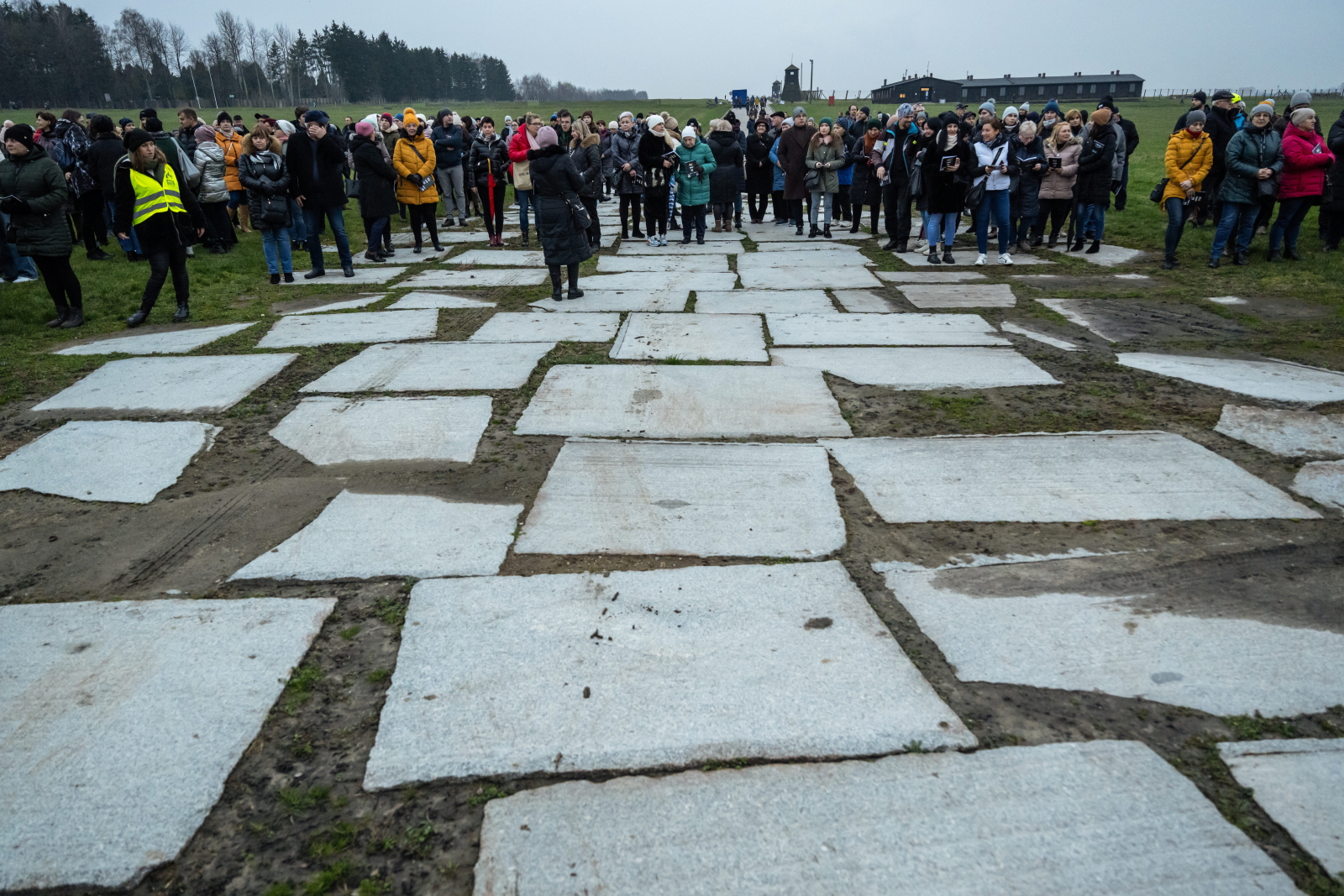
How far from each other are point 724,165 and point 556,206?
5.37 metres

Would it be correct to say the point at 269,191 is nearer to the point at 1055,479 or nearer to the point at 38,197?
the point at 38,197

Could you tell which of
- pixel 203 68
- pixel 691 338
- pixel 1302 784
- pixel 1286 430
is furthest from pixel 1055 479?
pixel 203 68

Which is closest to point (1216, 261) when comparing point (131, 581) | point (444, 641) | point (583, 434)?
point (583, 434)

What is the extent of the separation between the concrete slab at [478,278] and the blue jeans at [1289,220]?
318 inches

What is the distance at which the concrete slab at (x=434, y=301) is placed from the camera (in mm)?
7617

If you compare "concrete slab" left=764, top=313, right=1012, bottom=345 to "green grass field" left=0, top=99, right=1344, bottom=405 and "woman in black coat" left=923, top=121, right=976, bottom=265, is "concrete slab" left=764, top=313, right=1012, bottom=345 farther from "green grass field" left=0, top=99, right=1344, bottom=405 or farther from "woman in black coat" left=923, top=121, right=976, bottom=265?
"woman in black coat" left=923, top=121, right=976, bottom=265

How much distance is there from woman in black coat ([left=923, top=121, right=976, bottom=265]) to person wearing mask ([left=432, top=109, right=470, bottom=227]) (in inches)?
279

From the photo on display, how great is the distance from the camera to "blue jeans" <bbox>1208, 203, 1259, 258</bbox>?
8.54 metres

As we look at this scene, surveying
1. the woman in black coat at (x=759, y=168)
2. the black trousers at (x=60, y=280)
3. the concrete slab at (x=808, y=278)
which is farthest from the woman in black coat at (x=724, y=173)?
the black trousers at (x=60, y=280)

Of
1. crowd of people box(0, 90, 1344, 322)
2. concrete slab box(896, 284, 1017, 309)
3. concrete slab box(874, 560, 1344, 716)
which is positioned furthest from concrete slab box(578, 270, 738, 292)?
concrete slab box(874, 560, 1344, 716)

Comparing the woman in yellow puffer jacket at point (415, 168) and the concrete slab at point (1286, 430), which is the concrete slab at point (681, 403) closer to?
the concrete slab at point (1286, 430)

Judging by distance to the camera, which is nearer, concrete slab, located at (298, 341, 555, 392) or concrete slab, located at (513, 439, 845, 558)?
concrete slab, located at (513, 439, 845, 558)

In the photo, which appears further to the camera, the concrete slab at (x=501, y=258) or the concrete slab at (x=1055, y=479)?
the concrete slab at (x=501, y=258)

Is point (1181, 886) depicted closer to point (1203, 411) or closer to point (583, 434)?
point (583, 434)
